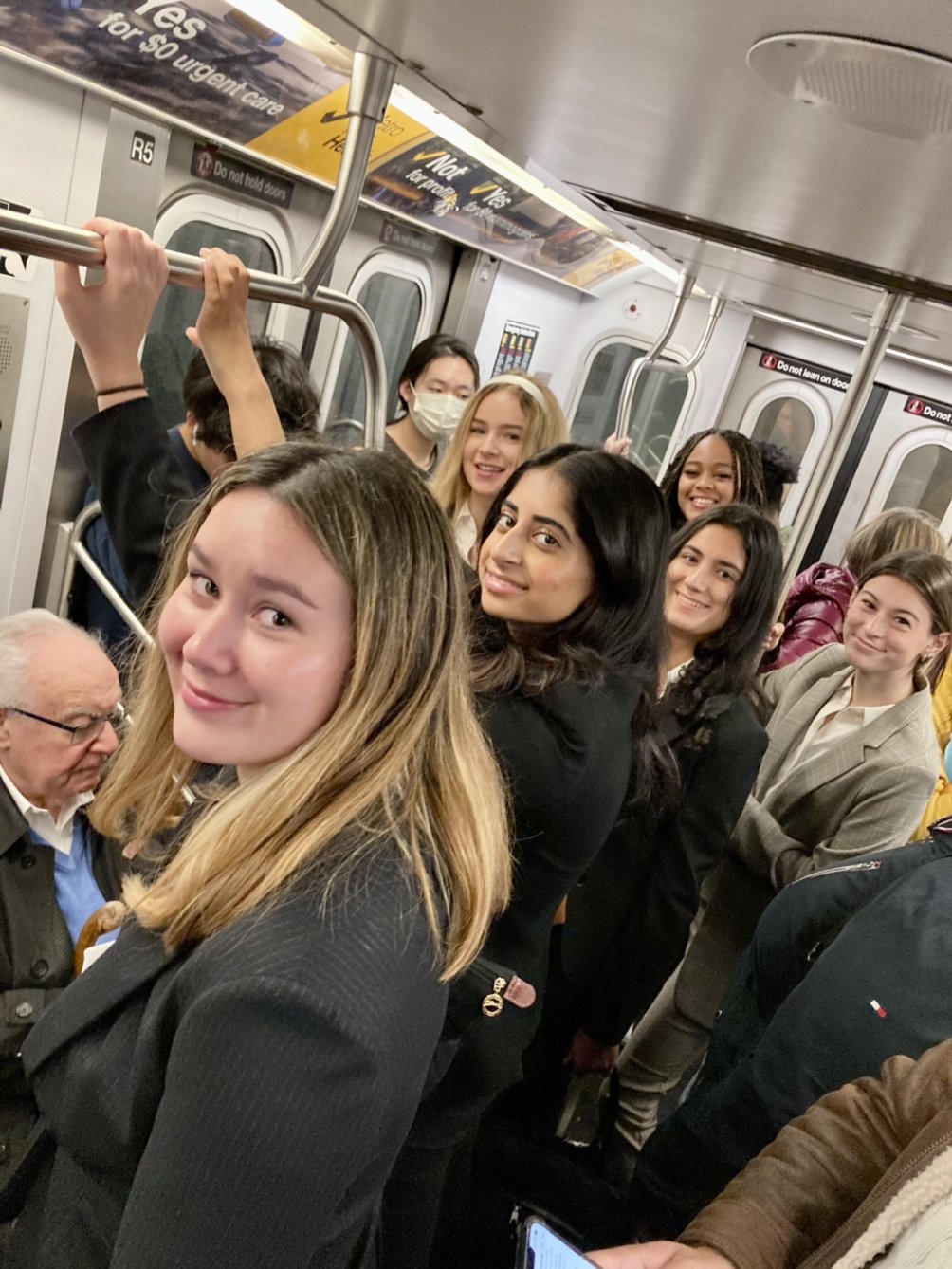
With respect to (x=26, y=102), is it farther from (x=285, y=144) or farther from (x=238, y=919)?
(x=238, y=919)

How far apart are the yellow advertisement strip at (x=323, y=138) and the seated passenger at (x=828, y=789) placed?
211 centimetres

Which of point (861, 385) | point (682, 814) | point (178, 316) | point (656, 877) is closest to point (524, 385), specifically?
point (861, 385)

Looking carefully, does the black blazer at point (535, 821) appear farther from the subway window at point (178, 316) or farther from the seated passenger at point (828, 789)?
the subway window at point (178, 316)

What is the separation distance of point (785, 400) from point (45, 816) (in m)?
6.55

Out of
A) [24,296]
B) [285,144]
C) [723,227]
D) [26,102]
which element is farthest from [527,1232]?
[285,144]

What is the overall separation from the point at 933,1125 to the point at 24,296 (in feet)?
9.41

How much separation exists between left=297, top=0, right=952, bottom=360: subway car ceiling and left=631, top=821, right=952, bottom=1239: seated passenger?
1.13 meters

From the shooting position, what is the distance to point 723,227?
264 centimetres

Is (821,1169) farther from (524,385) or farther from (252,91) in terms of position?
(252,91)

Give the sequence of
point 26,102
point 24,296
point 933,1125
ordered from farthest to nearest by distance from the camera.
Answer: point 24,296 → point 26,102 → point 933,1125

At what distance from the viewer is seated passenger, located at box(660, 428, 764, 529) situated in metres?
3.56

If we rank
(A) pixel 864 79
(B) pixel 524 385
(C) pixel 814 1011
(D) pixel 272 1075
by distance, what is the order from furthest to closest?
1. (B) pixel 524 385
2. (C) pixel 814 1011
3. (A) pixel 864 79
4. (D) pixel 272 1075

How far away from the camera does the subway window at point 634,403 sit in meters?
7.32

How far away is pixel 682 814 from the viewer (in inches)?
97.3
